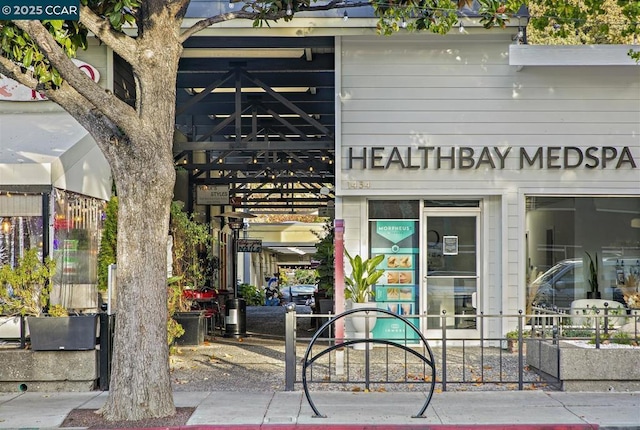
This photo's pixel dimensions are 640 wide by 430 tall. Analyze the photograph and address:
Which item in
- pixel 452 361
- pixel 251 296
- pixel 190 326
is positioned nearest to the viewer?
pixel 452 361

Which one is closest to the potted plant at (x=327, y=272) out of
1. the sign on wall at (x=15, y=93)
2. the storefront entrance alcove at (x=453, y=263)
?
the storefront entrance alcove at (x=453, y=263)

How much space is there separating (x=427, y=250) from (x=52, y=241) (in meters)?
6.43

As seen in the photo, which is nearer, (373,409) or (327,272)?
(373,409)

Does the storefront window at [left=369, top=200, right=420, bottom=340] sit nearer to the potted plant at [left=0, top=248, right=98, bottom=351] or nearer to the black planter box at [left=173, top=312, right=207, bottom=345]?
the black planter box at [left=173, top=312, right=207, bottom=345]

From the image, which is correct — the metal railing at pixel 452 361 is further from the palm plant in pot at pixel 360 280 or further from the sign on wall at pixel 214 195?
the sign on wall at pixel 214 195

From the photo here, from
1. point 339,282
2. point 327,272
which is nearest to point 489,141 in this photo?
point 327,272

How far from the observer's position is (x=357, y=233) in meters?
15.5

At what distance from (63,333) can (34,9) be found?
4.45m

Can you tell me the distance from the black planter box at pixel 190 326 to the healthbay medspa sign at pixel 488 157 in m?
3.88

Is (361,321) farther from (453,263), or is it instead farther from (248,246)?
(248,246)

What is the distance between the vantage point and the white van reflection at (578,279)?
15.7 metres

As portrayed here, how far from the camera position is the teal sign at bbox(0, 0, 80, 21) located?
868 centimetres

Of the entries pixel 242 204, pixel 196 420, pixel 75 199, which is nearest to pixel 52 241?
pixel 75 199

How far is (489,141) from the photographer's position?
50.0ft
